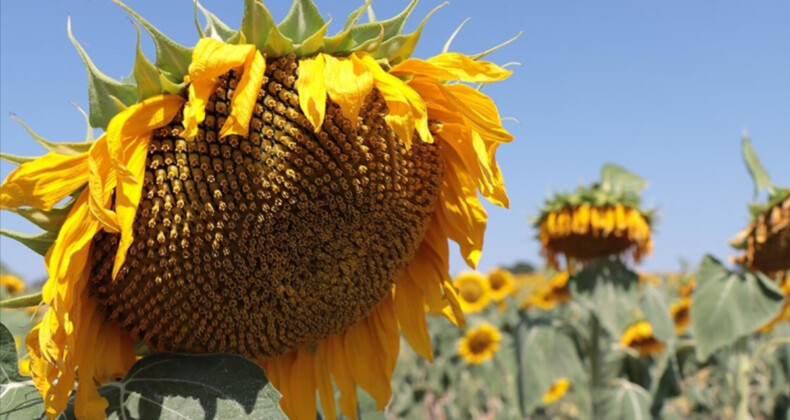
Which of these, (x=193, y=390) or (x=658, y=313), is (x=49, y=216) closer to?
(x=193, y=390)

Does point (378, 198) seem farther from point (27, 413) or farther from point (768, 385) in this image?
point (768, 385)

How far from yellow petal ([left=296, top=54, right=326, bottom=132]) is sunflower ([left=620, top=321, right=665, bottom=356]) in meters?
5.81

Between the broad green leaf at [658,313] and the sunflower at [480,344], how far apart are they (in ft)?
12.2

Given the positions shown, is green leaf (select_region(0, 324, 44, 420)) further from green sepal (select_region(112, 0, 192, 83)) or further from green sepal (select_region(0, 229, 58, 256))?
green sepal (select_region(112, 0, 192, 83))

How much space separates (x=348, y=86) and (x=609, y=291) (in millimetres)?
4298

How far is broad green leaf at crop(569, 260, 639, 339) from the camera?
5352 mm

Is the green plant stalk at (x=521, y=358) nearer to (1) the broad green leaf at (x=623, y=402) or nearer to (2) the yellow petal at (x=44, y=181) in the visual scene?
(1) the broad green leaf at (x=623, y=402)

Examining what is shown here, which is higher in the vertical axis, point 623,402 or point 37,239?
point 37,239

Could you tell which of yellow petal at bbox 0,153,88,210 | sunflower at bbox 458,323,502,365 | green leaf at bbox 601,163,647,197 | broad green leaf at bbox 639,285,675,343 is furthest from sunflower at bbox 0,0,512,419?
sunflower at bbox 458,323,502,365

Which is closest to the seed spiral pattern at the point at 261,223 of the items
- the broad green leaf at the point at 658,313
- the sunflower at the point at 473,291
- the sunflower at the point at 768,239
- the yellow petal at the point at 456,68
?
the yellow petal at the point at 456,68

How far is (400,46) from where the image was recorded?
5.03ft

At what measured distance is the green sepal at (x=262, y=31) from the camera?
142 centimetres

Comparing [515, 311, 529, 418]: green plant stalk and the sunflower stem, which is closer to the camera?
the sunflower stem

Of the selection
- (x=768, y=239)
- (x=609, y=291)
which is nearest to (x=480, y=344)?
(x=609, y=291)
